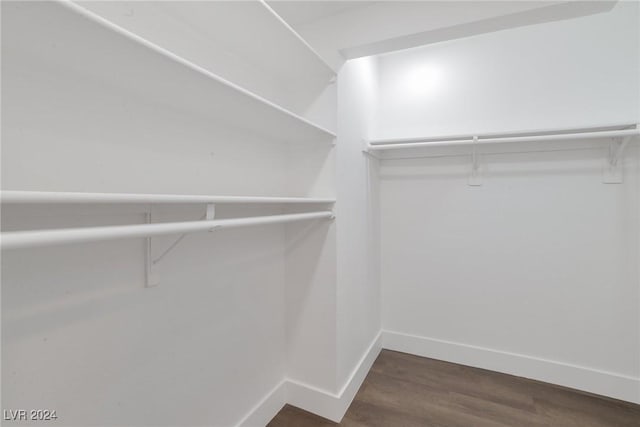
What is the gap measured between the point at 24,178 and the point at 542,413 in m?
2.62

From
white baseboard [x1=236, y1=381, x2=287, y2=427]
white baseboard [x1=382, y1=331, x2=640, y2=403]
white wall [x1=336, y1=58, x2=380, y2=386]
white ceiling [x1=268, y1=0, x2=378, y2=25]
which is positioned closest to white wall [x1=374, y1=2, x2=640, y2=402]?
white baseboard [x1=382, y1=331, x2=640, y2=403]

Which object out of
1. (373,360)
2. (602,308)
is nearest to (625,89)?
(602,308)

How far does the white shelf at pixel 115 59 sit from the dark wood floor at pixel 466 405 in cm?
171

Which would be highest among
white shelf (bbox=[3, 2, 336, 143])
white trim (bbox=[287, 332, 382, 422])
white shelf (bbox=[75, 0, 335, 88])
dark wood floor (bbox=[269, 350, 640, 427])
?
white shelf (bbox=[75, 0, 335, 88])

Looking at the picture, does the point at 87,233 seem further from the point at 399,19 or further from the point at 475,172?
the point at 475,172

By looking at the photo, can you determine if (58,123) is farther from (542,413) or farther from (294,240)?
(542,413)

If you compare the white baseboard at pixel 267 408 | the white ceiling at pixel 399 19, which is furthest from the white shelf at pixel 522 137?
the white baseboard at pixel 267 408

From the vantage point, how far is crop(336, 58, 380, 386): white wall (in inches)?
68.8

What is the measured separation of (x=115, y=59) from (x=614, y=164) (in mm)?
2666

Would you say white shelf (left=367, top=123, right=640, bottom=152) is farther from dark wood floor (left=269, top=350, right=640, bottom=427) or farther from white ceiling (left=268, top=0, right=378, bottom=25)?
dark wood floor (left=269, top=350, right=640, bottom=427)

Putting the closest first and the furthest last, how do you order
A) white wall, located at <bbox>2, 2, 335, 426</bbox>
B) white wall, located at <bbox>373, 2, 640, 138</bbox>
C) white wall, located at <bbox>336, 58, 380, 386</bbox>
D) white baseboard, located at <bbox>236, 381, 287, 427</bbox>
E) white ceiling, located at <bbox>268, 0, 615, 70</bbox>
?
white wall, located at <bbox>2, 2, 335, 426</bbox>, white ceiling, located at <bbox>268, 0, 615, 70</bbox>, white baseboard, located at <bbox>236, 381, 287, 427</bbox>, white wall, located at <bbox>336, 58, 380, 386</bbox>, white wall, located at <bbox>373, 2, 640, 138</bbox>

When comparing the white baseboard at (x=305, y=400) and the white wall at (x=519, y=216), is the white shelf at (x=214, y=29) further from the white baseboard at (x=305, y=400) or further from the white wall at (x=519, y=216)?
the white baseboard at (x=305, y=400)

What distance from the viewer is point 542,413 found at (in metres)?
1.69

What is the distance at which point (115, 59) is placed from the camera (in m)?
0.76
